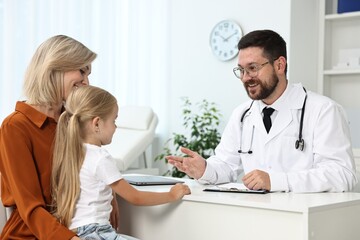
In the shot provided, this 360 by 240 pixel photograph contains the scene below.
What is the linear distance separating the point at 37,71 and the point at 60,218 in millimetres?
508

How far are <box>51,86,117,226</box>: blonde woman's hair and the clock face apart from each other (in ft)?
10.8

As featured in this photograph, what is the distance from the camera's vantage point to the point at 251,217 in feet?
6.44

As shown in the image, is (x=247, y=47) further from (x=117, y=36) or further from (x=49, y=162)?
(x=117, y=36)

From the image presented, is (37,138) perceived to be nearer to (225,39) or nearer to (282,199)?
(282,199)

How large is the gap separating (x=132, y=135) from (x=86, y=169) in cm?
322

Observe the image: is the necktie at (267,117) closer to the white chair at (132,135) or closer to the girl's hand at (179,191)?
the girl's hand at (179,191)

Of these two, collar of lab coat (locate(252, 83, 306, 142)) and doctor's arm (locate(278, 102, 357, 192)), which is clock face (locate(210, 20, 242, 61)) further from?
doctor's arm (locate(278, 102, 357, 192))

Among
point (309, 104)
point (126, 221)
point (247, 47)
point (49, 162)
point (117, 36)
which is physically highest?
point (117, 36)

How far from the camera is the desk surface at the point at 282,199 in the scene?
186 cm

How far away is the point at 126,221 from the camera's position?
2412 mm

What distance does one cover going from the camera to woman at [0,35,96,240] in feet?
6.35

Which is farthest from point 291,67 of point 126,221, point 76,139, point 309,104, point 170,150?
point 76,139

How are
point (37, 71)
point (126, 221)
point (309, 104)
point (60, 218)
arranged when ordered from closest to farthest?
point (60, 218), point (37, 71), point (126, 221), point (309, 104)

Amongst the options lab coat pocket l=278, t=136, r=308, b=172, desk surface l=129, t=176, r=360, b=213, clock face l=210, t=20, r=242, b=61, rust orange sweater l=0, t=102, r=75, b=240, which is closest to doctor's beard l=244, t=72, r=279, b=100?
lab coat pocket l=278, t=136, r=308, b=172
